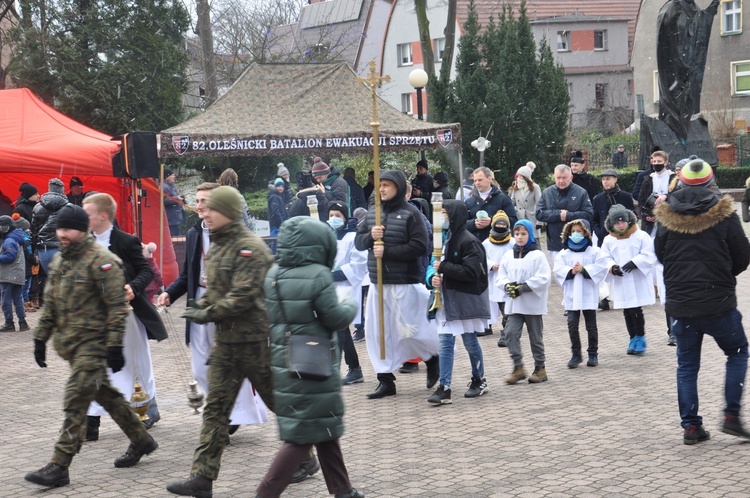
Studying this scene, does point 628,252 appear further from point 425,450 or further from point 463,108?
point 463,108

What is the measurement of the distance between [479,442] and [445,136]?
976 cm

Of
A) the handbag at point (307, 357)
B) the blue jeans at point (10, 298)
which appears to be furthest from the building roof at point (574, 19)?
the handbag at point (307, 357)

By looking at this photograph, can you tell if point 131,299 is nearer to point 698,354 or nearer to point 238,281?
point 238,281

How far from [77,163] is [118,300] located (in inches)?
450

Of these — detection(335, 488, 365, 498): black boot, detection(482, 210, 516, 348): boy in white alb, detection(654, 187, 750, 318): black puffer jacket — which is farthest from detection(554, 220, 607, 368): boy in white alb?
detection(335, 488, 365, 498): black boot

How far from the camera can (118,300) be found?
6695 millimetres

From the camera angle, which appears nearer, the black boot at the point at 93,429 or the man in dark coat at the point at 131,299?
the man in dark coat at the point at 131,299

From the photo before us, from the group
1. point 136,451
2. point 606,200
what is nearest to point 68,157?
point 606,200

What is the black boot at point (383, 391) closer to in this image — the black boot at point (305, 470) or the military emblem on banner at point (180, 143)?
the black boot at point (305, 470)

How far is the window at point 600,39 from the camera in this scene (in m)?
64.2

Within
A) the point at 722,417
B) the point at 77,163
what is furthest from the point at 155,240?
the point at 722,417

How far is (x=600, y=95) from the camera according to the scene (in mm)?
64188

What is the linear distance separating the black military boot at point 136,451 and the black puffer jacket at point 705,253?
3.56 meters

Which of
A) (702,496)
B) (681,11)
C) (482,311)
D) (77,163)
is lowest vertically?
(702,496)
